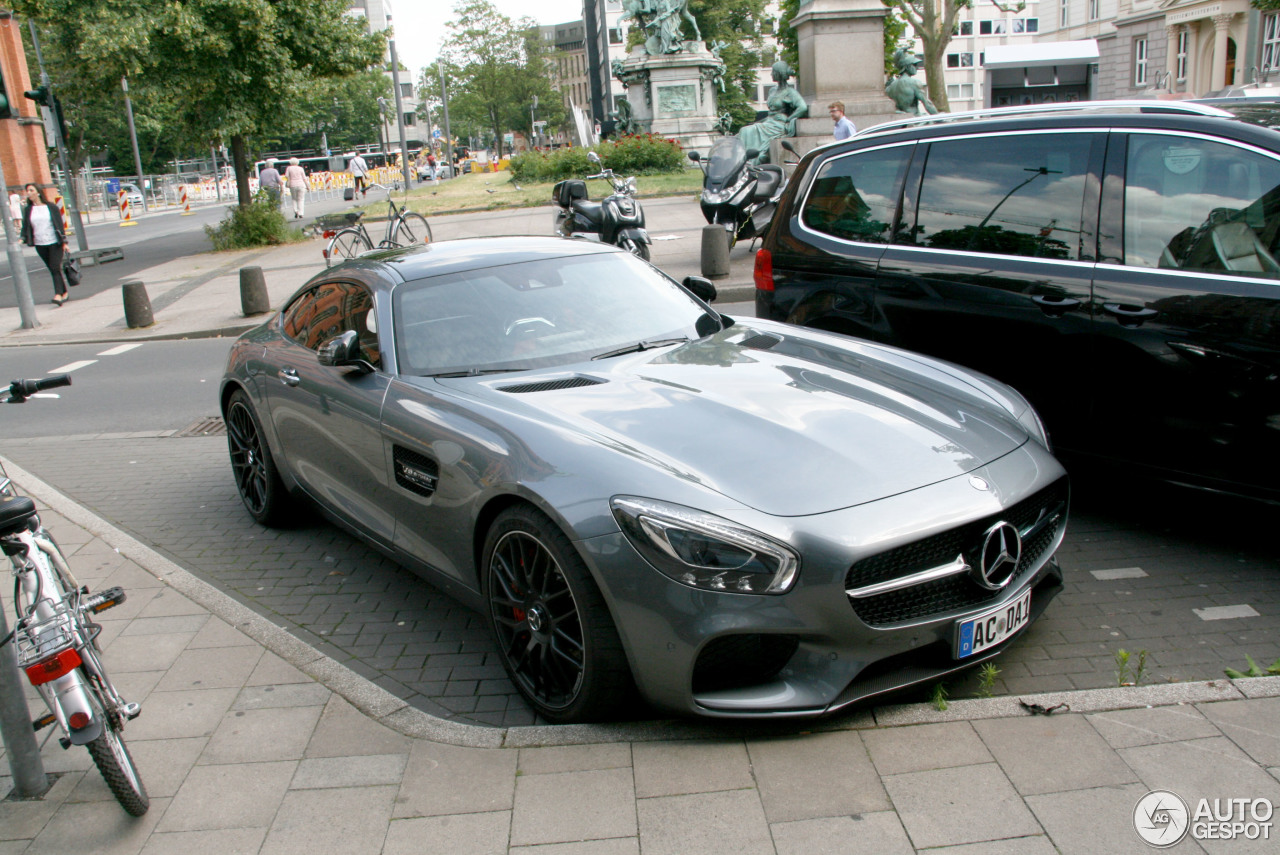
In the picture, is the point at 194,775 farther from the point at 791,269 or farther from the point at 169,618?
the point at 791,269

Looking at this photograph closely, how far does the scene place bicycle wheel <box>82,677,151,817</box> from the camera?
9.14 ft

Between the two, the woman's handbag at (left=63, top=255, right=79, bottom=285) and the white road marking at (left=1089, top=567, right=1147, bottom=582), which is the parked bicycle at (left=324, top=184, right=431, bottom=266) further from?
the white road marking at (left=1089, top=567, right=1147, bottom=582)

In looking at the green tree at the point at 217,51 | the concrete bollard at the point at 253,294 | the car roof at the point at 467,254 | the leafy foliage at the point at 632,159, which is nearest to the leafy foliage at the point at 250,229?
the green tree at the point at 217,51

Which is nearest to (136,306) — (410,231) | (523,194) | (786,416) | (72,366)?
(72,366)

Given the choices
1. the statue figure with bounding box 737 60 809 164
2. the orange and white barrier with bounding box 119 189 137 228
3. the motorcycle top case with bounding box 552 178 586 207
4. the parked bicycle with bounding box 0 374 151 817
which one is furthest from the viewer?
the orange and white barrier with bounding box 119 189 137 228

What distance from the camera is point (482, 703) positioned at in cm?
366

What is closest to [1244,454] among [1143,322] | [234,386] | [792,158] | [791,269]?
[1143,322]

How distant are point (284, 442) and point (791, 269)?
9.19 ft

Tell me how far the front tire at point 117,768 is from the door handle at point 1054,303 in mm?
3847

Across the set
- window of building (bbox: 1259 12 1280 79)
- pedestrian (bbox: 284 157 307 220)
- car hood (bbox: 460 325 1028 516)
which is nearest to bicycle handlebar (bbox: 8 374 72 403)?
car hood (bbox: 460 325 1028 516)

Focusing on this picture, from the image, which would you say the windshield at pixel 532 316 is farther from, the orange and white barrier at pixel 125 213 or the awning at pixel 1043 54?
the awning at pixel 1043 54

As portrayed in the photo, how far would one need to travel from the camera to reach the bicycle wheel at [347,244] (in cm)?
1664

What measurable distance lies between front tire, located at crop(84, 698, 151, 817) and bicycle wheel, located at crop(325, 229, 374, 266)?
14188 mm

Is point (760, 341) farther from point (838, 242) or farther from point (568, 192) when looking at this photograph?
point (568, 192)
